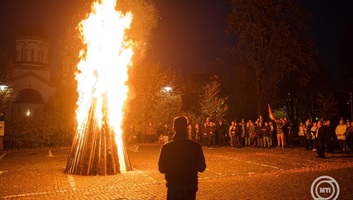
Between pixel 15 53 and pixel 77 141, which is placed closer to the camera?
pixel 77 141

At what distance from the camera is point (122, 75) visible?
13.8 meters

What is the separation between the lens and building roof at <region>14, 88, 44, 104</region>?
52.1 metres

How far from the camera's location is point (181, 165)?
505cm

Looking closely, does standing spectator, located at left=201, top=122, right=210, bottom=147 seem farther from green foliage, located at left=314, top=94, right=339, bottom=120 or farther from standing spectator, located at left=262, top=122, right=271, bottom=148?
green foliage, located at left=314, top=94, right=339, bottom=120

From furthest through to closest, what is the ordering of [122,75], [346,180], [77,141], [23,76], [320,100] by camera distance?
[23,76] < [320,100] < [122,75] < [77,141] < [346,180]

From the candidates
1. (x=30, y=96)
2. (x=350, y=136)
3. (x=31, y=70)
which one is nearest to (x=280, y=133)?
(x=350, y=136)

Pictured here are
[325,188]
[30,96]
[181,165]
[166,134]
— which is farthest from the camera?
[30,96]

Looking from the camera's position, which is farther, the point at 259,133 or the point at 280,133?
the point at 259,133

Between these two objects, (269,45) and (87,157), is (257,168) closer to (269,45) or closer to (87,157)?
(87,157)

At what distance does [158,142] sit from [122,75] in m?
17.7

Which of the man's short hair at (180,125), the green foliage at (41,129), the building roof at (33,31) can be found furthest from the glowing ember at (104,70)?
the building roof at (33,31)

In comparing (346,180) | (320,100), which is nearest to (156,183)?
(346,180)

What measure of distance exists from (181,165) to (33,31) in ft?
191

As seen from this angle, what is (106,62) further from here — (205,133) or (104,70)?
(205,133)
